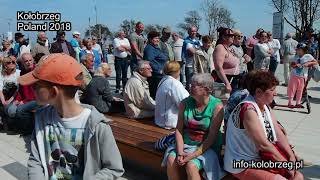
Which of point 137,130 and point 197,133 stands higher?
point 197,133

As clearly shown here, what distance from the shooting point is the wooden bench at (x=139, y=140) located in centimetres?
440

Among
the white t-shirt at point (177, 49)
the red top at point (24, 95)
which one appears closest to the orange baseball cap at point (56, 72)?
the red top at point (24, 95)

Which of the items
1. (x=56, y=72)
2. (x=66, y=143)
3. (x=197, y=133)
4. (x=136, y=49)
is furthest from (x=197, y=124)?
(x=136, y=49)

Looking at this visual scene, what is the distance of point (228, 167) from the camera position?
3.54 m

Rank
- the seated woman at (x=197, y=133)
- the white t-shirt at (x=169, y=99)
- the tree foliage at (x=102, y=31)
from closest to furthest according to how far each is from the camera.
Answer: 1. the seated woman at (x=197, y=133)
2. the white t-shirt at (x=169, y=99)
3. the tree foliage at (x=102, y=31)

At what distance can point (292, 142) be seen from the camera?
6512 millimetres

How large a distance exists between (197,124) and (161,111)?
128 cm

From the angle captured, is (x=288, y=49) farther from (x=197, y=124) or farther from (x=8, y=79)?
(x=197, y=124)

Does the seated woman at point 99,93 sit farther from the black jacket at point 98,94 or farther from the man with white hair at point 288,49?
the man with white hair at point 288,49

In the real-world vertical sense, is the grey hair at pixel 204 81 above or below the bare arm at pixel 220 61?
below

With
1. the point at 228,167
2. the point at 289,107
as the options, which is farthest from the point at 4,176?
the point at 289,107

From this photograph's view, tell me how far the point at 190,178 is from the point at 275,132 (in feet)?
2.82

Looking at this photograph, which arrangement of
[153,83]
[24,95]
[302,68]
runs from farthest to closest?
[302,68] → [153,83] → [24,95]

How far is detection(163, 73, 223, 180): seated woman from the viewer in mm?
3793
